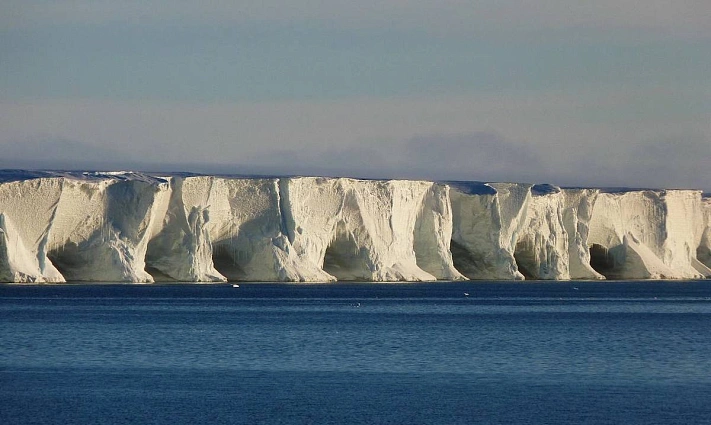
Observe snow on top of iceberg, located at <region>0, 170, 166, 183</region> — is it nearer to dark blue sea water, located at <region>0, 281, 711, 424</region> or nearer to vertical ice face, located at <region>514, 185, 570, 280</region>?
dark blue sea water, located at <region>0, 281, 711, 424</region>

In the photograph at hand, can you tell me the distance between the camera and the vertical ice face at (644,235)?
219 ft

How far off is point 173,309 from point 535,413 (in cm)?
2481

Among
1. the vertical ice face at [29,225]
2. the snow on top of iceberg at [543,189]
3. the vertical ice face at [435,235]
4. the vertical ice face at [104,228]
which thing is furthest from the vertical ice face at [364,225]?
the vertical ice face at [29,225]

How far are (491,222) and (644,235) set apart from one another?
1127 centimetres

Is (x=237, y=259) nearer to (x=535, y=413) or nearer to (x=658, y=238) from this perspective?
(x=658, y=238)

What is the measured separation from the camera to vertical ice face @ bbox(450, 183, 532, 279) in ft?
203

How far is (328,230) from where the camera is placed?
5575 centimetres

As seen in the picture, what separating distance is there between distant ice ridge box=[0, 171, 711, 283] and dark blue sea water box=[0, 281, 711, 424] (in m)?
4.19

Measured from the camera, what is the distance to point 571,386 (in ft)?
72.0

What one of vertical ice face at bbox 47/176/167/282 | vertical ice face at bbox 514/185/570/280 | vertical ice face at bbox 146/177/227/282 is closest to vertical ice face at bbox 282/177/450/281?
vertical ice face at bbox 146/177/227/282

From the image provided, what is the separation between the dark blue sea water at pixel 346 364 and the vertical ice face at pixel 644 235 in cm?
2058

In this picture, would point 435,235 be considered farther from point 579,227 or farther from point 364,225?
point 579,227

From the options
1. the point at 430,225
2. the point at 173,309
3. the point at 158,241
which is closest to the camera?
the point at 173,309

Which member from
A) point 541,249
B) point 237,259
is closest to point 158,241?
point 237,259
